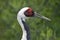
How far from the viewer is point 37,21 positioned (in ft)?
22.0

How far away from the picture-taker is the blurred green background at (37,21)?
6.69m

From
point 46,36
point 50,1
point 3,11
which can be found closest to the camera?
point 46,36

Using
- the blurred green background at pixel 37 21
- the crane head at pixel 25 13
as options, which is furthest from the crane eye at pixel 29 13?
the blurred green background at pixel 37 21

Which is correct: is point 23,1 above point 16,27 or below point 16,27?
above

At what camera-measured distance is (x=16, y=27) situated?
22.4ft

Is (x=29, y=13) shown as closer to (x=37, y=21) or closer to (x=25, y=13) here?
(x=25, y=13)

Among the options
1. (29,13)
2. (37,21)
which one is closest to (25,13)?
(29,13)

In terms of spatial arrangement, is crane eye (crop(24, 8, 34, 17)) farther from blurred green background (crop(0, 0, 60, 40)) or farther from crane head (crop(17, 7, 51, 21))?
blurred green background (crop(0, 0, 60, 40))

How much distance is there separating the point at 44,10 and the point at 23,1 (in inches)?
16.3

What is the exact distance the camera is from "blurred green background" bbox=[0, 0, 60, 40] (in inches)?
263

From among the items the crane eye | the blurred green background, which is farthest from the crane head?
the blurred green background

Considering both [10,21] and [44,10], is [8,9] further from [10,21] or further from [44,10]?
[44,10]

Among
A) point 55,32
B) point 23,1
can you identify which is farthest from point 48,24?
point 23,1

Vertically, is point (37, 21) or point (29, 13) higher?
point (29, 13)
